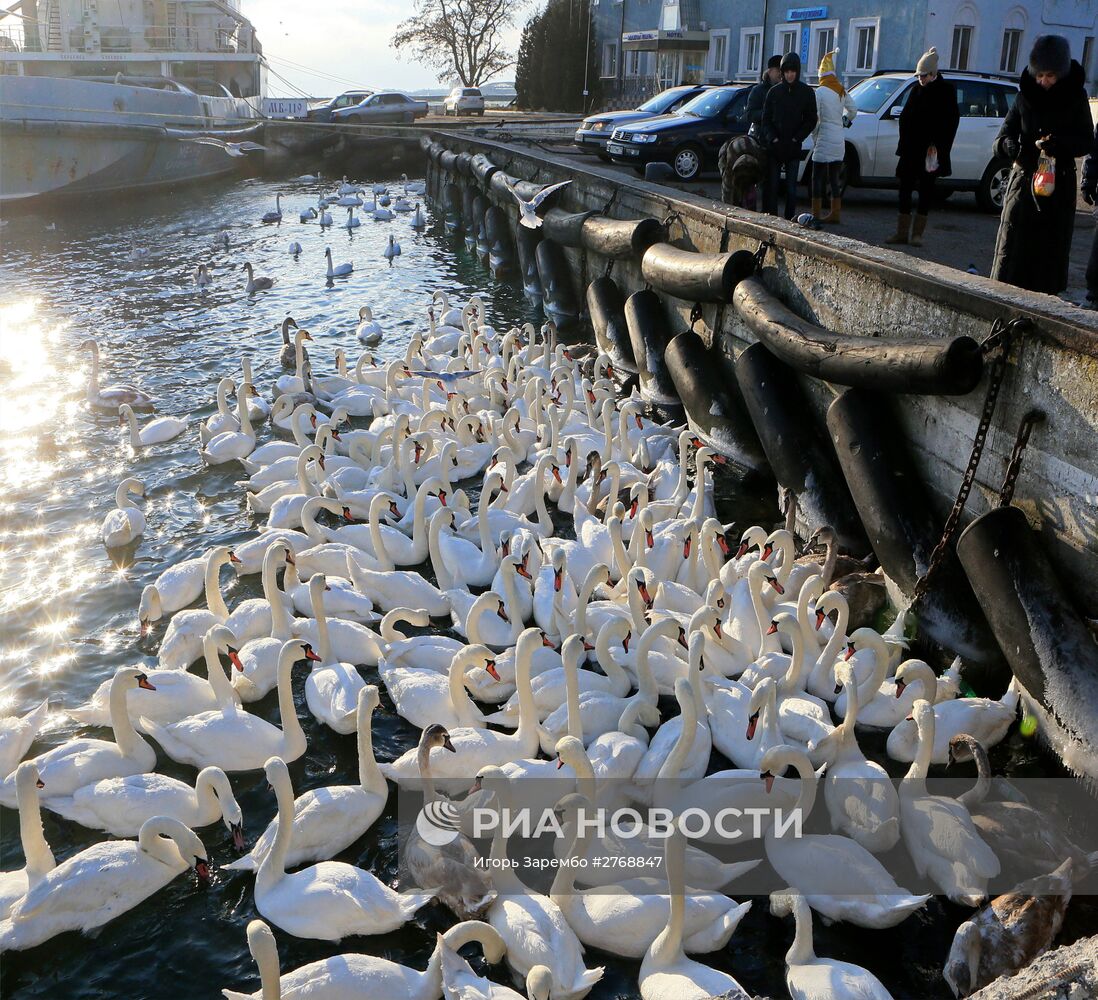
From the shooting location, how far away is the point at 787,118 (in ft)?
42.0

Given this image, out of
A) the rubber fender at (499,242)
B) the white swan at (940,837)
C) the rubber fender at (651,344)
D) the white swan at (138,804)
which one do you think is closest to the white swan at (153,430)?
the rubber fender at (651,344)

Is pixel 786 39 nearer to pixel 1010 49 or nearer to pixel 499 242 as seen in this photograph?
pixel 1010 49

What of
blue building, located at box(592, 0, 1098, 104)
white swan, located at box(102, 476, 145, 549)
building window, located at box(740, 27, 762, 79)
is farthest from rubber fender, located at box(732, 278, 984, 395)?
building window, located at box(740, 27, 762, 79)

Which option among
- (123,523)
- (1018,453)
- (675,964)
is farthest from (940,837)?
(123,523)

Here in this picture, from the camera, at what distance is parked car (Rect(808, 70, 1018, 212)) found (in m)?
16.2

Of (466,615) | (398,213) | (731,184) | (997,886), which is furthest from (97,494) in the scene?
(398,213)

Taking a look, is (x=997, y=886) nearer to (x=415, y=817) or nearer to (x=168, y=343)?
(x=415, y=817)

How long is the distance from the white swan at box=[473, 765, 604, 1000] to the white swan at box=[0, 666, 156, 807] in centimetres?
236

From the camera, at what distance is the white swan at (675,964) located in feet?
15.4

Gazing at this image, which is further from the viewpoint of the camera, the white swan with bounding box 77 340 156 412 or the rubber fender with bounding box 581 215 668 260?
the rubber fender with bounding box 581 215 668 260

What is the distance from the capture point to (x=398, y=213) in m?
34.3

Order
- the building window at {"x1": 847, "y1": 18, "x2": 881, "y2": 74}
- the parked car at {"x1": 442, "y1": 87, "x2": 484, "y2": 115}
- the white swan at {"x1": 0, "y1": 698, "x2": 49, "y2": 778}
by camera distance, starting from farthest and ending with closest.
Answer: the parked car at {"x1": 442, "y1": 87, "x2": 484, "y2": 115} → the building window at {"x1": 847, "y1": 18, "x2": 881, "y2": 74} → the white swan at {"x1": 0, "y1": 698, "x2": 49, "y2": 778}

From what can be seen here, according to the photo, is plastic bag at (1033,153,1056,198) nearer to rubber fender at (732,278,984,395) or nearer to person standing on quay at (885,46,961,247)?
rubber fender at (732,278,984,395)

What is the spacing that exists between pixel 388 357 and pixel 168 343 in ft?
12.1
